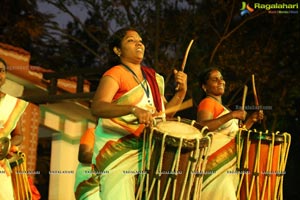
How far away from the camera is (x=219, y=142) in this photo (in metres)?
5.25

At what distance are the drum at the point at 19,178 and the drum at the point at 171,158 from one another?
5.16ft

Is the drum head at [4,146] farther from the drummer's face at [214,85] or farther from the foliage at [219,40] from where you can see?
the foliage at [219,40]

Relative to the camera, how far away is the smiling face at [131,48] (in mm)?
3998

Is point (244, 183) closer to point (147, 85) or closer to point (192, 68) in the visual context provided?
point (147, 85)

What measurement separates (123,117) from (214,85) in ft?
6.42

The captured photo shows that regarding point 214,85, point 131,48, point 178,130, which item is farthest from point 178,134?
point 214,85

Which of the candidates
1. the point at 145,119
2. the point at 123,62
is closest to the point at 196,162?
the point at 145,119

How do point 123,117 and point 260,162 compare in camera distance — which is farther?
point 260,162

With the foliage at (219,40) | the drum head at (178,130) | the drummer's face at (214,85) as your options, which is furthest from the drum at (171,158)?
the foliage at (219,40)

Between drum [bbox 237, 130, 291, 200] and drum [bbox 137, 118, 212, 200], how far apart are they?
1.69 m

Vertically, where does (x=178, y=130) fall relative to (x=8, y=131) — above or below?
above

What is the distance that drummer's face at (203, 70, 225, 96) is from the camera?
18.3 feet

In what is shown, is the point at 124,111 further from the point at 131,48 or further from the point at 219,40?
the point at 219,40

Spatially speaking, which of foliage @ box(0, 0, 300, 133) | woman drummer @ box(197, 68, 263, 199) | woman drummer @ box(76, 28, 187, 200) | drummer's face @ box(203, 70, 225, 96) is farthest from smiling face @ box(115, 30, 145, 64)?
foliage @ box(0, 0, 300, 133)
